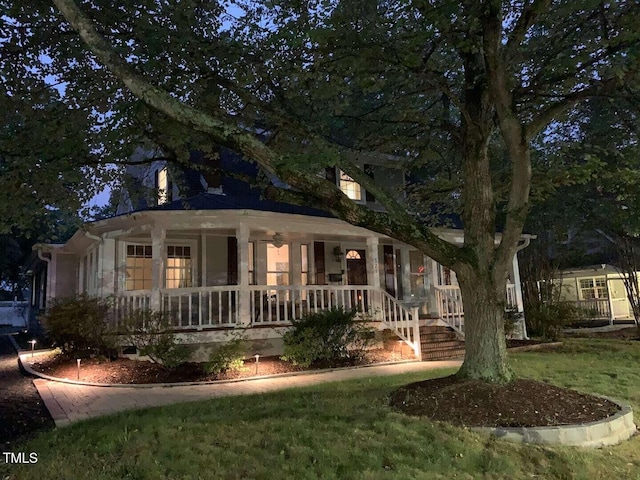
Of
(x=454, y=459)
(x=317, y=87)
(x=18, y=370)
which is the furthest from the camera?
(x=18, y=370)

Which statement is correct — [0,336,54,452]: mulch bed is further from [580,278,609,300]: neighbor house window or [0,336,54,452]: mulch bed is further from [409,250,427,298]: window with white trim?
[580,278,609,300]: neighbor house window

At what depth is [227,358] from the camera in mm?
9117

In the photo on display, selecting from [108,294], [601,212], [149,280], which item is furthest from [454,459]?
[601,212]

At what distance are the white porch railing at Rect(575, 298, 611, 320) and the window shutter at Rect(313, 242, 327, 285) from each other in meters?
14.4

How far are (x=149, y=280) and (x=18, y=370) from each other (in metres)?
3.73

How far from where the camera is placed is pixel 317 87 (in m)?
8.48

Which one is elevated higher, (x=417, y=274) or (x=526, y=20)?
(x=526, y=20)

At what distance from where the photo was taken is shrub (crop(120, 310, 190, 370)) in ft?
29.3

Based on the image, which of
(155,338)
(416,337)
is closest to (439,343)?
(416,337)

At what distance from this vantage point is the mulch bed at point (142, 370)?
866 centimetres

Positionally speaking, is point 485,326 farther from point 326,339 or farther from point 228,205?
point 228,205

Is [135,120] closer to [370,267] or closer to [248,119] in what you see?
[248,119]

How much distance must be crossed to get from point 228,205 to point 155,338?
3259 millimetres

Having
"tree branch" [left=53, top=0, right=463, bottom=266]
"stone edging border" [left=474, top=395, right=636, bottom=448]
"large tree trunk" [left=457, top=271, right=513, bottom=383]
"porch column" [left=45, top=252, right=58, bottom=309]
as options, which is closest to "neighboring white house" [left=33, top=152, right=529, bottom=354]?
"porch column" [left=45, top=252, right=58, bottom=309]
